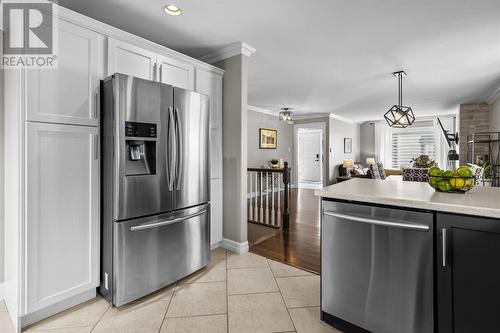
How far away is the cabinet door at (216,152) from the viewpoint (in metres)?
3.00

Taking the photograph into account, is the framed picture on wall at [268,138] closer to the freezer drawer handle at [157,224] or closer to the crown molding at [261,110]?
the crown molding at [261,110]

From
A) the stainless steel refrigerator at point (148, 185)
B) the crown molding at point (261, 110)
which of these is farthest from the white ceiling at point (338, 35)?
the crown molding at point (261, 110)

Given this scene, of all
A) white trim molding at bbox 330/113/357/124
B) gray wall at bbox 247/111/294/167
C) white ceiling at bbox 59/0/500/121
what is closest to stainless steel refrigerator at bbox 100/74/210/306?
white ceiling at bbox 59/0/500/121

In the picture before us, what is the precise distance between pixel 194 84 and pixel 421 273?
255 centimetres

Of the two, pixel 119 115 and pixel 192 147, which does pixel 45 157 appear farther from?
pixel 192 147

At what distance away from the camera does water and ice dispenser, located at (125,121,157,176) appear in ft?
6.36

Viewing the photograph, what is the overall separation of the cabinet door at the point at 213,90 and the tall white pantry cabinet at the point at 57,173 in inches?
33.9

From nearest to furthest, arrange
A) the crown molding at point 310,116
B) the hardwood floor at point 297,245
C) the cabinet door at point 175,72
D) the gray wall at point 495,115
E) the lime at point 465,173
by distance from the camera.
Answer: the lime at point 465,173 < the cabinet door at point 175,72 < the hardwood floor at point 297,245 < the gray wall at point 495,115 < the crown molding at point 310,116

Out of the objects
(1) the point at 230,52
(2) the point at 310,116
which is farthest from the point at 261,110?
(1) the point at 230,52

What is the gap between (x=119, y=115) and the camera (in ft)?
6.10

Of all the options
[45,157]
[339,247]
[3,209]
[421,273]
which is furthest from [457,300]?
[3,209]

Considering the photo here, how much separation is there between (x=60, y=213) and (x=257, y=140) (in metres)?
5.62

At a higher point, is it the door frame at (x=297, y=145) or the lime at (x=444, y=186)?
the door frame at (x=297, y=145)

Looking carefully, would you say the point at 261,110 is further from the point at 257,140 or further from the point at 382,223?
the point at 382,223
